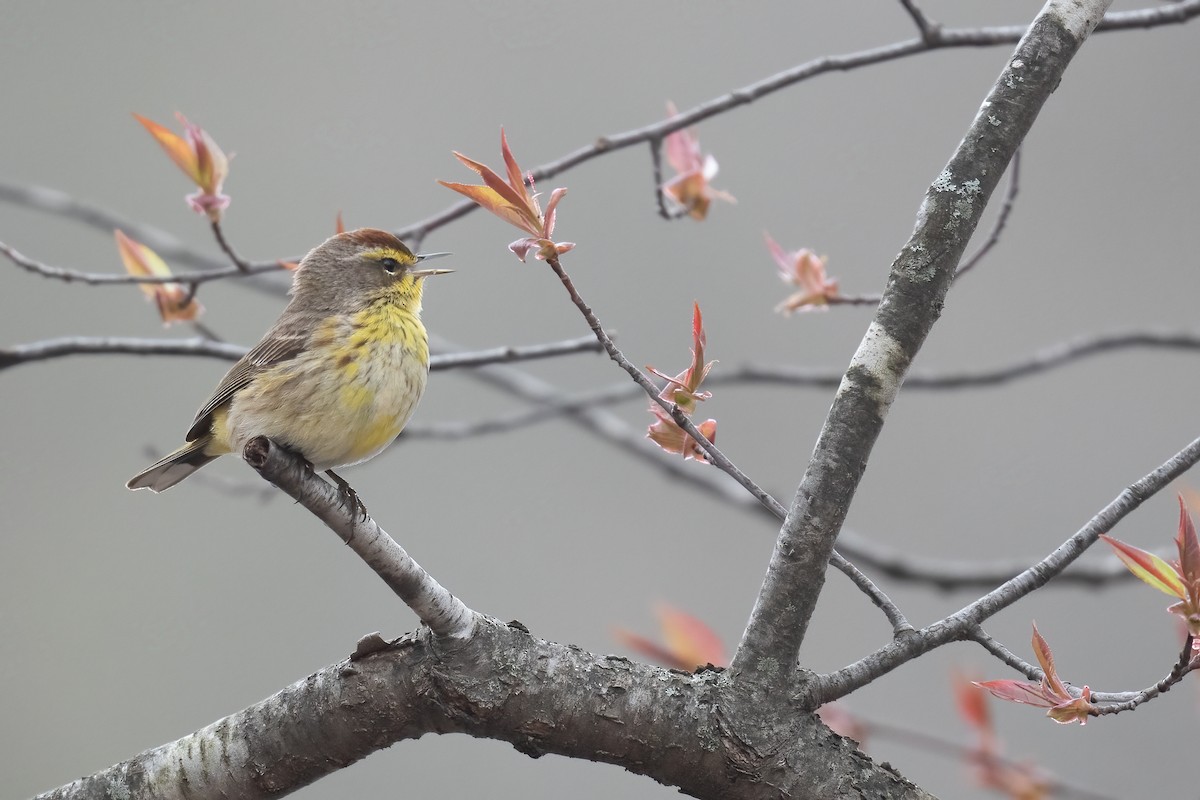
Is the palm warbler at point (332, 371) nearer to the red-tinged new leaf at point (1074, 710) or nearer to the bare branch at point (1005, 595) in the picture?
the bare branch at point (1005, 595)

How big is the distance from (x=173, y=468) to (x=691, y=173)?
3.95ft

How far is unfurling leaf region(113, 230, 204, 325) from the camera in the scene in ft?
7.19

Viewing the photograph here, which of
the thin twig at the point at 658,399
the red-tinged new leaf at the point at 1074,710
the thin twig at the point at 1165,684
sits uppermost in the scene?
the thin twig at the point at 658,399

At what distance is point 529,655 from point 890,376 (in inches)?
21.9

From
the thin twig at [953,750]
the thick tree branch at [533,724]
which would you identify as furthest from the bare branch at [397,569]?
the thin twig at [953,750]

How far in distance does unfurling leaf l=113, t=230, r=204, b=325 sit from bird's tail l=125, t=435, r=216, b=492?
0.26m

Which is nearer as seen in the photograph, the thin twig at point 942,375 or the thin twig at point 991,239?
the thin twig at point 991,239

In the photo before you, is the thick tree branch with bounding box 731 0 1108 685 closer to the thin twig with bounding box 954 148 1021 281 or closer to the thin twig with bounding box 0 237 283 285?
the thin twig with bounding box 954 148 1021 281

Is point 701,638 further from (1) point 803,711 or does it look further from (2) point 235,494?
(2) point 235,494

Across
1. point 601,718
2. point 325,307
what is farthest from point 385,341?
point 601,718

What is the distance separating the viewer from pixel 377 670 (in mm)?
1406

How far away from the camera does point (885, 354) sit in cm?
135

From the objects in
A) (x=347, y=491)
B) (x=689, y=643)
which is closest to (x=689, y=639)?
(x=689, y=643)

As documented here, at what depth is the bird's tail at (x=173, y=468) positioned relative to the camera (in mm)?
2229
